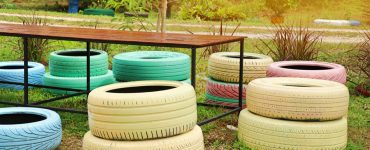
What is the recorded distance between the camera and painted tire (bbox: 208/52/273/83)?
19.8 feet

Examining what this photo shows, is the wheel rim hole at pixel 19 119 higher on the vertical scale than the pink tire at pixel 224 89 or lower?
lower

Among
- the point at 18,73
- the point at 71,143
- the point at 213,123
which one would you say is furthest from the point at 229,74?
the point at 18,73

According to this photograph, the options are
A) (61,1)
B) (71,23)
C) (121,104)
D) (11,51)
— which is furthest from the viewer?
(61,1)

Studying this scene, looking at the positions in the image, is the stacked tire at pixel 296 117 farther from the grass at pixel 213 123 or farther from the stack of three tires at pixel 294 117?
the grass at pixel 213 123

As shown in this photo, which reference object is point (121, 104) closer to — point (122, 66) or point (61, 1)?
point (122, 66)

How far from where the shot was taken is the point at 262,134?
4.70 m

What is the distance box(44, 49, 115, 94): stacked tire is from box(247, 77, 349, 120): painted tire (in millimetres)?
2430

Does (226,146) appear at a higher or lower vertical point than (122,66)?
lower

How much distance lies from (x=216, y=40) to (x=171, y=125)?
4.61ft

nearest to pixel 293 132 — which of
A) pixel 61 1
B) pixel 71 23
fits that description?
pixel 71 23

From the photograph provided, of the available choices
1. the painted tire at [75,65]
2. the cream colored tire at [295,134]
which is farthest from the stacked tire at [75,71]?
the cream colored tire at [295,134]

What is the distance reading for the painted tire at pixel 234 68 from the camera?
6027mm

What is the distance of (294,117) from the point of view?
4.64m

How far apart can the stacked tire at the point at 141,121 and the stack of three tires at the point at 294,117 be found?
2.66 ft
